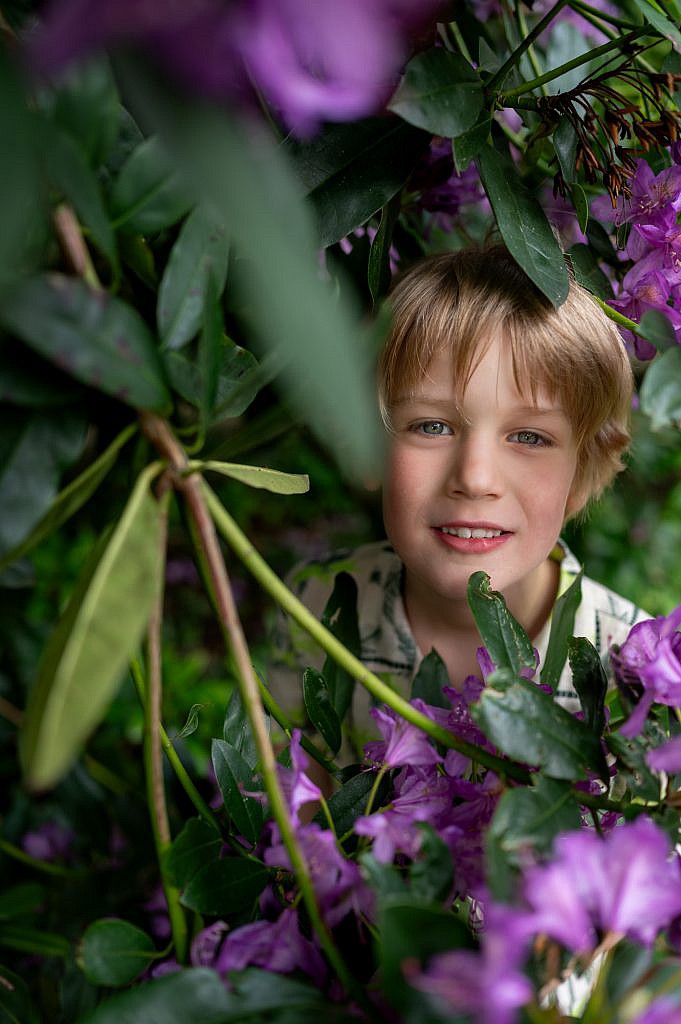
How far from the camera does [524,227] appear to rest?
0.81 m

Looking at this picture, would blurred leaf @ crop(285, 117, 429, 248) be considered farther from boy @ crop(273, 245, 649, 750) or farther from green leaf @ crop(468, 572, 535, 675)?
green leaf @ crop(468, 572, 535, 675)

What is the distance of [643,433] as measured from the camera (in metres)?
2.44

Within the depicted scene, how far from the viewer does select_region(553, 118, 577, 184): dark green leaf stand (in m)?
0.86

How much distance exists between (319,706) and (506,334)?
46 cm

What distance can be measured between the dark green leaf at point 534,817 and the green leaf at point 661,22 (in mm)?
605

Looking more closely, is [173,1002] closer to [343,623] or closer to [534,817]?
[534,817]

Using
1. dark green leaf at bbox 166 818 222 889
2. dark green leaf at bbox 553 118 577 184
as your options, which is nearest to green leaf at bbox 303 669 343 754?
dark green leaf at bbox 166 818 222 889

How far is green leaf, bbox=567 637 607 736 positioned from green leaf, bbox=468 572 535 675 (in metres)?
0.04

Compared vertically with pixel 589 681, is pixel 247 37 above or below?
above

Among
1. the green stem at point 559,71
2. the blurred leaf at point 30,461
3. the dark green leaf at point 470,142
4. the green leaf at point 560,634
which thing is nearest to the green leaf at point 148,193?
the blurred leaf at point 30,461

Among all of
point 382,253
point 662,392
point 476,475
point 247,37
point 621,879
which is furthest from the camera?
point 476,475

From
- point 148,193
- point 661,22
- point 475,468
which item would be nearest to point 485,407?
point 475,468

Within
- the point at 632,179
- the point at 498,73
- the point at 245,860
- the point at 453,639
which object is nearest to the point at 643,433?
the point at 453,639

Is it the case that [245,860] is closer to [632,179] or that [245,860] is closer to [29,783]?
[29,783]
